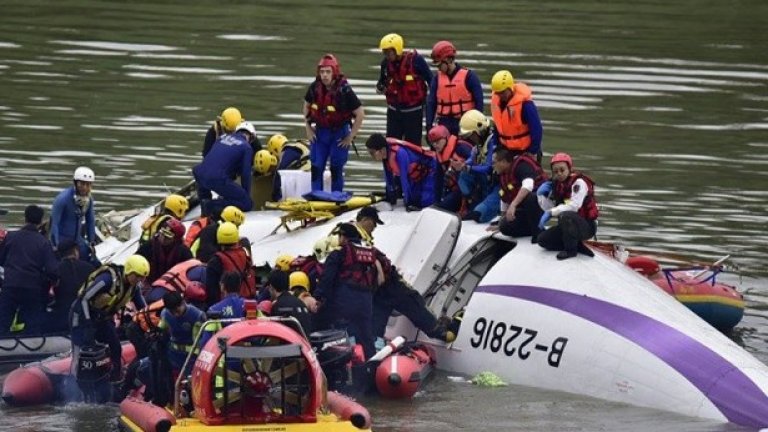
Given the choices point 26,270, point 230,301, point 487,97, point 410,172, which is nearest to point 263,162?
point 410,172

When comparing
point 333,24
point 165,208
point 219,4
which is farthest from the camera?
point 219,4

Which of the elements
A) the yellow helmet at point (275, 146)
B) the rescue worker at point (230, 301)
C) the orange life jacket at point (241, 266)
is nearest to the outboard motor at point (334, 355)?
the orange life jacket at point (241, 266)

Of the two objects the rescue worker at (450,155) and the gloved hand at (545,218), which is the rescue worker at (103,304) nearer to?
the gloved hand at (545,218)

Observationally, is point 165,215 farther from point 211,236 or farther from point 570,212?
point 570,212

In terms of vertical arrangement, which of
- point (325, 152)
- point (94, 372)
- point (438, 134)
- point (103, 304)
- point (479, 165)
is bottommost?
point (94, 372)

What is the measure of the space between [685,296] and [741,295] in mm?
913

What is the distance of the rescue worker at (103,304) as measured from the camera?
70.7ft

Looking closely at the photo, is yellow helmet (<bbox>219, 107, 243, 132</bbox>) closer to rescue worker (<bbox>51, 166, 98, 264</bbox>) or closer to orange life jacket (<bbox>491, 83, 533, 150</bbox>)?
rescue worker (<bbox>51, 166, 98, 264</bbox>)

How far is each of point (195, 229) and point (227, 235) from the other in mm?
3333

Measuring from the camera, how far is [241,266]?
22.4 meters

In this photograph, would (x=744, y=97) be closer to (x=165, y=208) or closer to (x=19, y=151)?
(x=19, y=151)

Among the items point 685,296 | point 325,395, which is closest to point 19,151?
point 685,296

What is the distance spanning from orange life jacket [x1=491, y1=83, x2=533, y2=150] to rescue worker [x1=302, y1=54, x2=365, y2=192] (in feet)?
8.50

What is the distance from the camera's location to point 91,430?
20641mm
